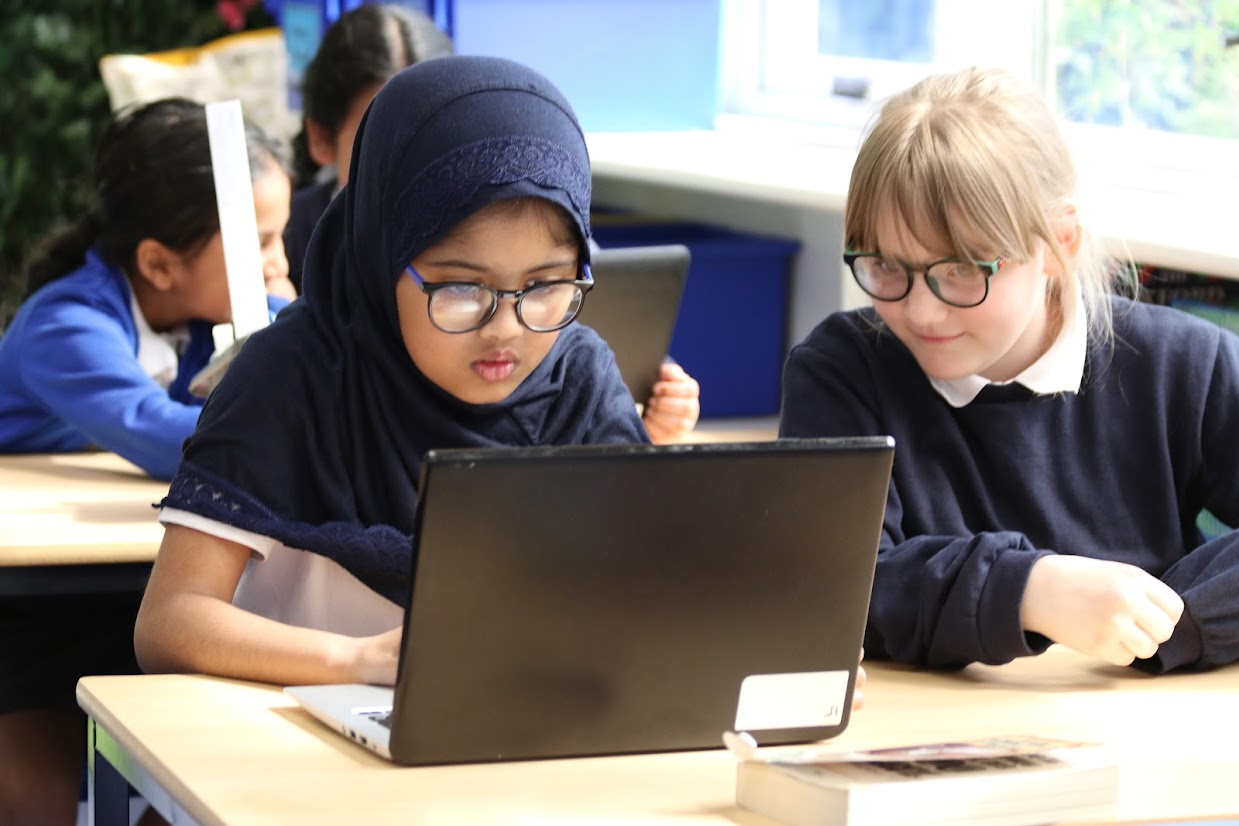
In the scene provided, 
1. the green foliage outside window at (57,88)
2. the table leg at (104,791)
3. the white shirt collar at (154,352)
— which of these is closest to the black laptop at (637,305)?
the white shirt collar at (154,352)

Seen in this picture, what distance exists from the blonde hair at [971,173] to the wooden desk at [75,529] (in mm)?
838

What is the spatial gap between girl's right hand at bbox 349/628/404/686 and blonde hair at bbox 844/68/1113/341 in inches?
22.7

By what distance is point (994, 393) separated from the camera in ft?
5.74

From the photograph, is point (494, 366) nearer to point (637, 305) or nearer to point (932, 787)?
point (932, 787)

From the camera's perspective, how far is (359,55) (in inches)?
123

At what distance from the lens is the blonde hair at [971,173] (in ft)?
5.31

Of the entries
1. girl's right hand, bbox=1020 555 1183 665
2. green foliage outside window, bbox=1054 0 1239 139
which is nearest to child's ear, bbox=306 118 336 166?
green foliage outside window, bbox=1054 0 1239 139

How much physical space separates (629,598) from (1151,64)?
2.13 meters

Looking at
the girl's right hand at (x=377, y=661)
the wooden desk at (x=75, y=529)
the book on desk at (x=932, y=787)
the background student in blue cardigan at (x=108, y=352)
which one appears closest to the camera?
the book on desk at (x=932, y=787)

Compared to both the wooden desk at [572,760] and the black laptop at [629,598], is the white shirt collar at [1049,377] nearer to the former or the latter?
the wooden desk at [572,760]

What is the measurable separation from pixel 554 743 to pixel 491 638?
0.34 feet

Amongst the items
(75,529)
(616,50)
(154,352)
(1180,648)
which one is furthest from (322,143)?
(1180,648)

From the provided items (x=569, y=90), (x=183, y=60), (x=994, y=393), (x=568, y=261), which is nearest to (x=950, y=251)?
(x=994, y=393)

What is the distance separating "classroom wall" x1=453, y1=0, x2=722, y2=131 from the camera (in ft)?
13.1
